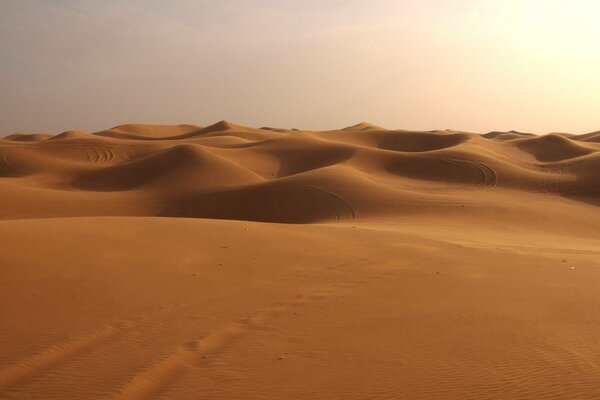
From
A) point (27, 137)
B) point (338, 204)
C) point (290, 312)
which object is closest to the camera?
point (290, 312)

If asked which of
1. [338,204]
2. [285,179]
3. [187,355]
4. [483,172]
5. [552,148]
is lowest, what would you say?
[187,355]

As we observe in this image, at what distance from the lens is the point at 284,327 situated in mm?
5227

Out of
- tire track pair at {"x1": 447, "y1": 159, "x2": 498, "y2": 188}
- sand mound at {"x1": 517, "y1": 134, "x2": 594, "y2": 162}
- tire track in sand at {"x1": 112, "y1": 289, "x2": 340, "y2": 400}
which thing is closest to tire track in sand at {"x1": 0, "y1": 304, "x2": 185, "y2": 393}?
tire track in sand at {"x1": 112, "y1": 289, "x2": 340, "y2": 400}

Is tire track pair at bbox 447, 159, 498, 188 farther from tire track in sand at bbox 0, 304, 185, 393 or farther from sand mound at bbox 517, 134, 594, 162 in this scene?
tire track in sand at bbox 0, 304, 185, 393

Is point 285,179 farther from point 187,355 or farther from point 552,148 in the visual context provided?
point 552,148

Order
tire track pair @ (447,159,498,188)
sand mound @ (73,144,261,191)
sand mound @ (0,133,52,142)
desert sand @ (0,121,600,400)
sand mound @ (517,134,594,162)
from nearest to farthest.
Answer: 1. desert sand @ (0,121,600,400)
2. tire track pair @ (447,159,498,188)
3. sand mound @ (73,144,261,191)
4. sand mound @ (517,134,594,162)
5. sand mound @ (0,133,52,142)

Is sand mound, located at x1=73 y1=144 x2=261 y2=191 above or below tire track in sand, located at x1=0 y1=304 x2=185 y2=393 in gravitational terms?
above

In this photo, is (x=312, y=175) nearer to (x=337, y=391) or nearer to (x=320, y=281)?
(x=320, y=281)

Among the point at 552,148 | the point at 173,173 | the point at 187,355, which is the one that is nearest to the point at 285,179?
the point at 173,173

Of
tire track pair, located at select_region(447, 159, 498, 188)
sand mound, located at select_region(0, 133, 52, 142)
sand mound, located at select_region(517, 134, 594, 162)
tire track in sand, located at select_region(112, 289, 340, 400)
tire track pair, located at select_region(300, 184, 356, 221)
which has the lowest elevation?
tire track in sand, located at select_region(112, 289, 340, 400)

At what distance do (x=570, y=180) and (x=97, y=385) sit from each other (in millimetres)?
25586

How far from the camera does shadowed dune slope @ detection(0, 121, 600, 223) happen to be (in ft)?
67.2

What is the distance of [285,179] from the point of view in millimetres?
22812

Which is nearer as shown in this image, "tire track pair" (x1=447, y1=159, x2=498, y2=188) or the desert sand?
the desert sand
